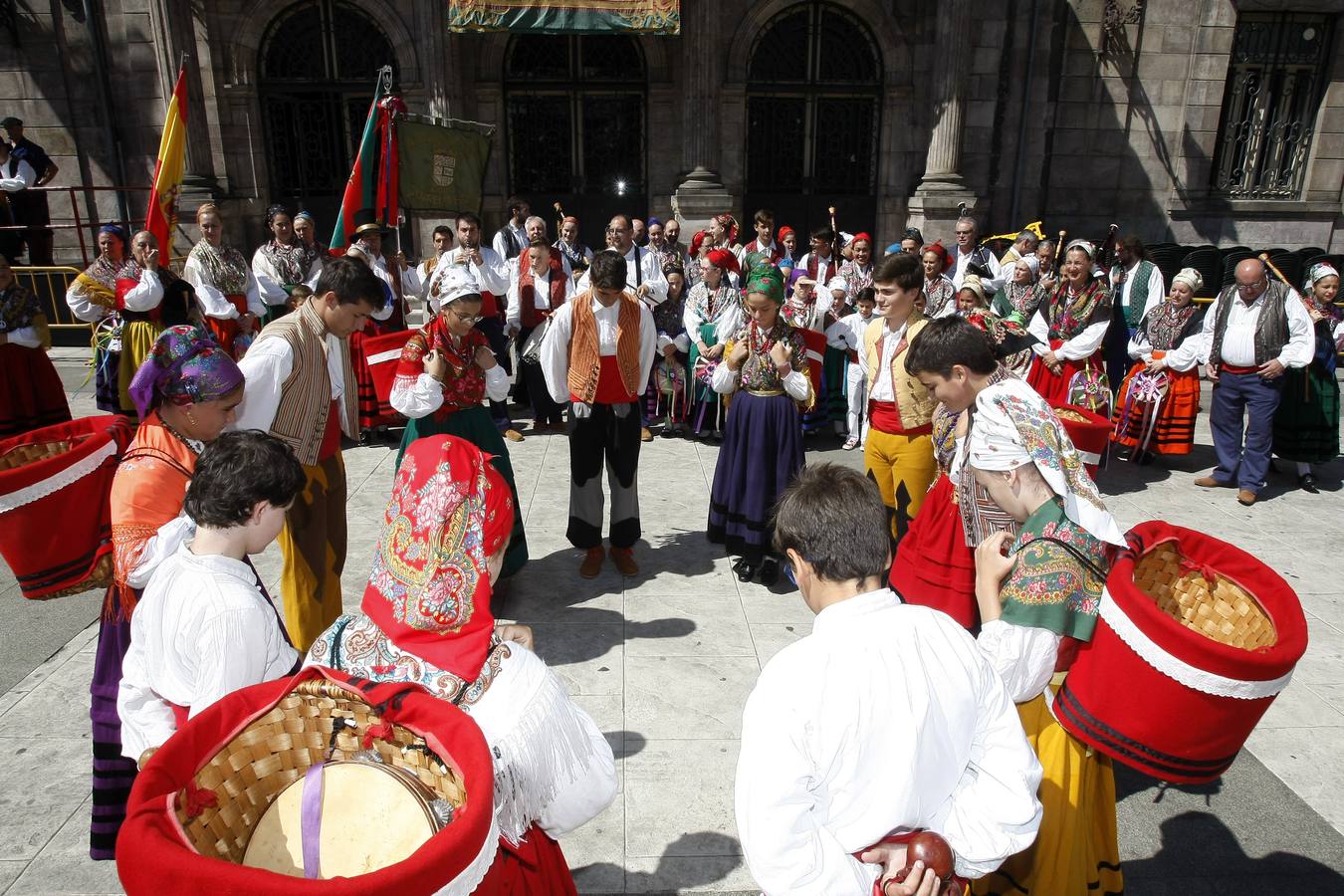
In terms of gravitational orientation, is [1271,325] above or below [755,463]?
above

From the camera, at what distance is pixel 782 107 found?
42.1ft

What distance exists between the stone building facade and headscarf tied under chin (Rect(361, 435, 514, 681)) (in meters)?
10.3

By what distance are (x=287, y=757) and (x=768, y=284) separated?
3838mm

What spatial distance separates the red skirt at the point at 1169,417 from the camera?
721cm

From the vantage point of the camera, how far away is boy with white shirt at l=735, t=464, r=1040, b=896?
1.50m

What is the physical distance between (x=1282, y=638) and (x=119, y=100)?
47.1 ft

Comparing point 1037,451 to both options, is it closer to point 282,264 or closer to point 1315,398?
point 1315,398

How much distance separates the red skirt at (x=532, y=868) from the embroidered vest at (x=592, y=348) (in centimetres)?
327

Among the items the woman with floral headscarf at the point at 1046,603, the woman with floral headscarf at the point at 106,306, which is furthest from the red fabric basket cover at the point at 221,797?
the woman with floral headscarf at the point at 106,306

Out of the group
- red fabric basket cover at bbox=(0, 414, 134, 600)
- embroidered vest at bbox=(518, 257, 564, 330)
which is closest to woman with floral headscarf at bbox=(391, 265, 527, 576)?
red fabric basket cover at bbox=(0, 414, 134, 600)

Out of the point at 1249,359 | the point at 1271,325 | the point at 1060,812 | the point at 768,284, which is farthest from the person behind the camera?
the point at 1249,359

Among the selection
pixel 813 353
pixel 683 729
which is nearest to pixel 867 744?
pixel 683 729

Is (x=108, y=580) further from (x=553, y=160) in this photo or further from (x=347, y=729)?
(x=553, y=160)

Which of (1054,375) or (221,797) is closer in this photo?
(221,797)
